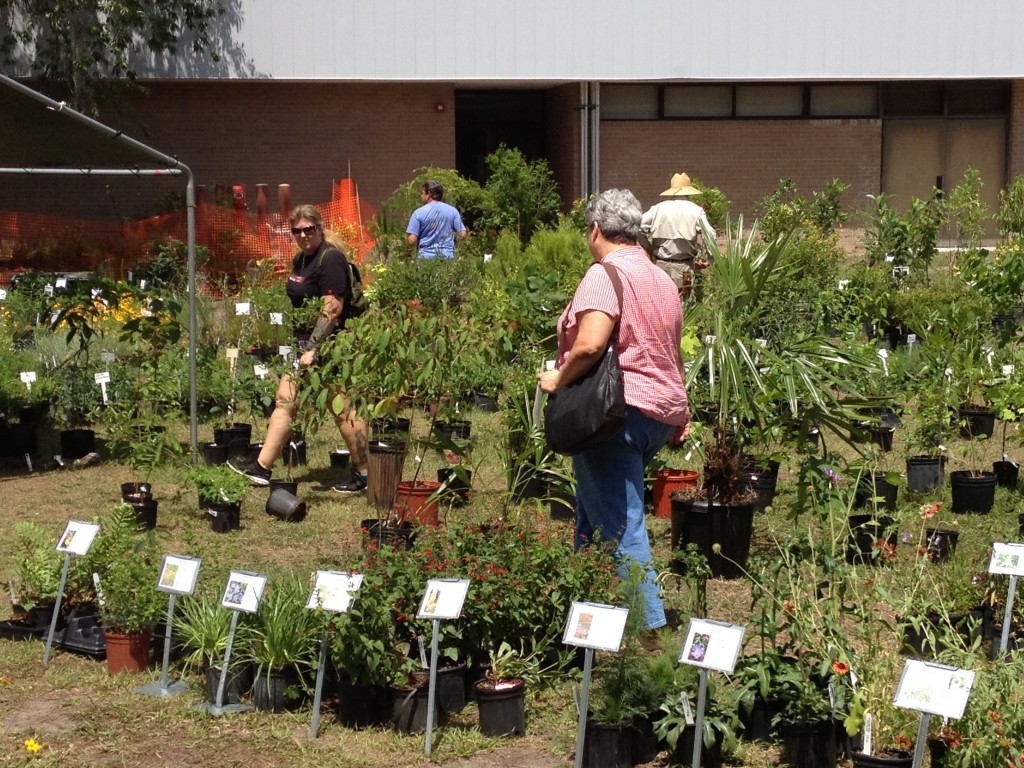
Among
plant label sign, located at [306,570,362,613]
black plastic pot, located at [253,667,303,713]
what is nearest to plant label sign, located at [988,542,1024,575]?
plant label sign, located at [306,570,362,613]

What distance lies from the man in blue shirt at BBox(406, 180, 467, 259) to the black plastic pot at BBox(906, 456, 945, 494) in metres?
5.76

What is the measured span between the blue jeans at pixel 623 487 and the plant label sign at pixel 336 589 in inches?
38.9

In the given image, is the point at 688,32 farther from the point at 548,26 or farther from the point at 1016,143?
the point at 1016,143

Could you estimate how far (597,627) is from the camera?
391 centimetres

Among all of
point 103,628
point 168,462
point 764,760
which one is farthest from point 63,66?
point 764,760

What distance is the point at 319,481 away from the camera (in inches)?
320

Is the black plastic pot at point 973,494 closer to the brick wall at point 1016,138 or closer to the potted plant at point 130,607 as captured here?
the potted plant at point 130,607

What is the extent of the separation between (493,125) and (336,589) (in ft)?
66.7

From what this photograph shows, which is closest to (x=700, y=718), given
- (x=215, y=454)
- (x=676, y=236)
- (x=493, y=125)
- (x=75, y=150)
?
(x=215, y=454)

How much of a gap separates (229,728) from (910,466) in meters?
4.49

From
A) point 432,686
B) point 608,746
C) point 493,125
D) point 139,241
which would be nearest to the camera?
point 608,746

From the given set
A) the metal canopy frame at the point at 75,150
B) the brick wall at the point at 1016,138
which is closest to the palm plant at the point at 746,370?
the metal canopy frame at the point at 75,150

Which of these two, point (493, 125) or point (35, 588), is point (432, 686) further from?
point (493, 125)

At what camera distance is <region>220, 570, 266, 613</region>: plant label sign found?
4463mm
